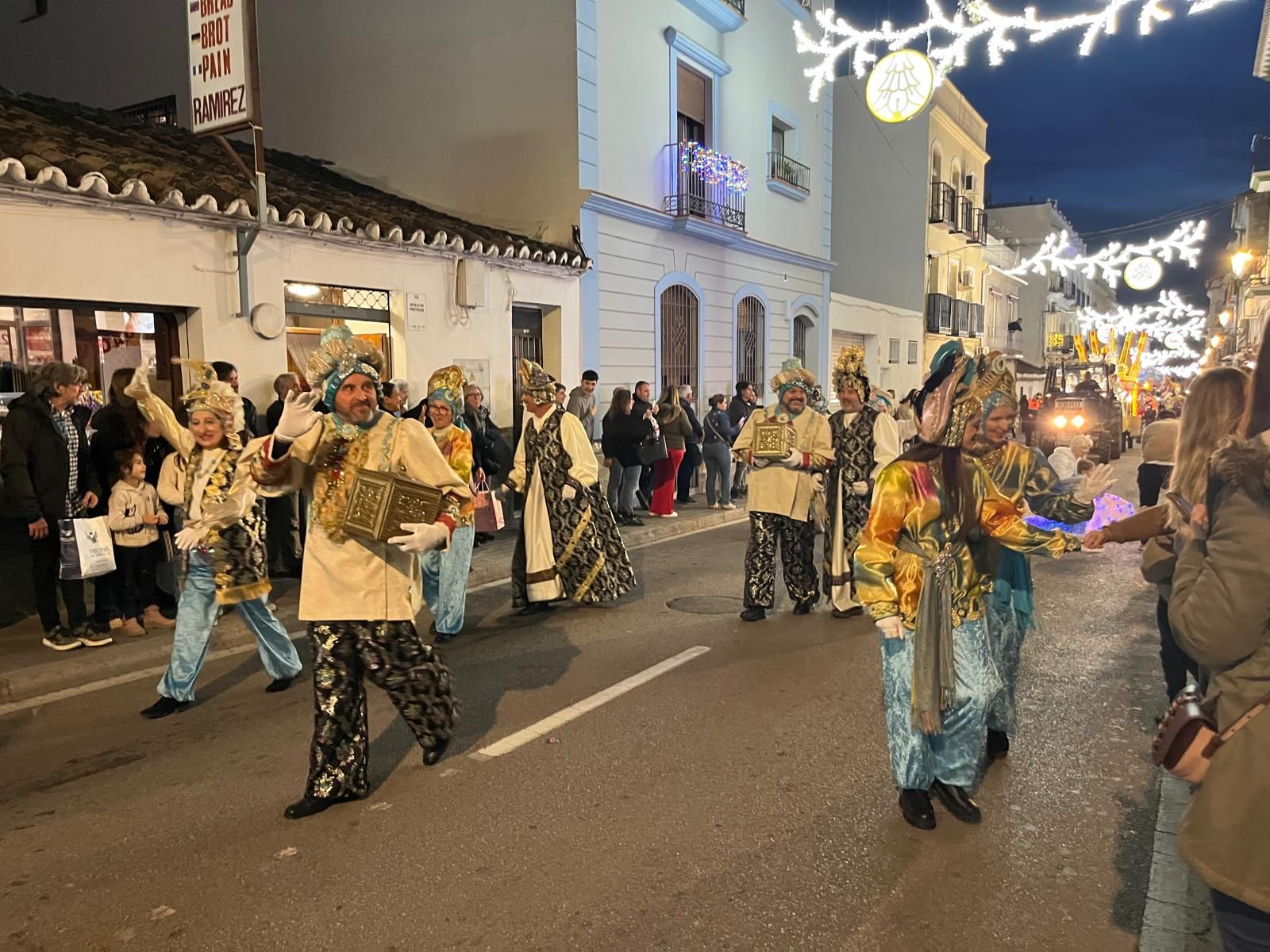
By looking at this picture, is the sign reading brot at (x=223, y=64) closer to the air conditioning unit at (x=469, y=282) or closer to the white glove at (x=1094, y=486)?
the air conditioning unit at (x=469, y=282)

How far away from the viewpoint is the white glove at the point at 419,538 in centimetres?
372

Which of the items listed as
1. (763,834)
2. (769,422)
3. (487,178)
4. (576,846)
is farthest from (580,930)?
(487,178)

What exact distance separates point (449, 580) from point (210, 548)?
185 cm

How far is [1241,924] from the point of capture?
181 cm

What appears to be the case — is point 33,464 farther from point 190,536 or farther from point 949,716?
point 949,716

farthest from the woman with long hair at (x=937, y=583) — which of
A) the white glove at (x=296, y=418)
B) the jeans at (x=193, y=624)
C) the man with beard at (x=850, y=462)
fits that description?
the jeans at (x=193, y=624)

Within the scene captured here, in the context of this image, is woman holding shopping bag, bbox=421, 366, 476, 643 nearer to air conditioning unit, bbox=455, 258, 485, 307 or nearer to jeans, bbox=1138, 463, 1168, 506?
jeans, bbox=1138, 463, 1168, 506

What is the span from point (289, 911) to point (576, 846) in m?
1.04

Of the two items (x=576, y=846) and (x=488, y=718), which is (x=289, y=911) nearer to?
(x=576, y=846)

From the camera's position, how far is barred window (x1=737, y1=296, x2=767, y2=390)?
1769 centimetres

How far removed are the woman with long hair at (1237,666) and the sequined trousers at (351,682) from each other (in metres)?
3.01

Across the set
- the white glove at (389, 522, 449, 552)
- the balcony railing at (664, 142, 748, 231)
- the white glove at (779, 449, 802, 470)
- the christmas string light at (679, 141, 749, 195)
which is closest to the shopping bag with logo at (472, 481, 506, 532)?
the white glove at (779, 449, 802, 470)

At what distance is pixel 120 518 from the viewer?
6070mm

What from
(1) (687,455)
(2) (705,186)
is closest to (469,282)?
(1) (687,455)
